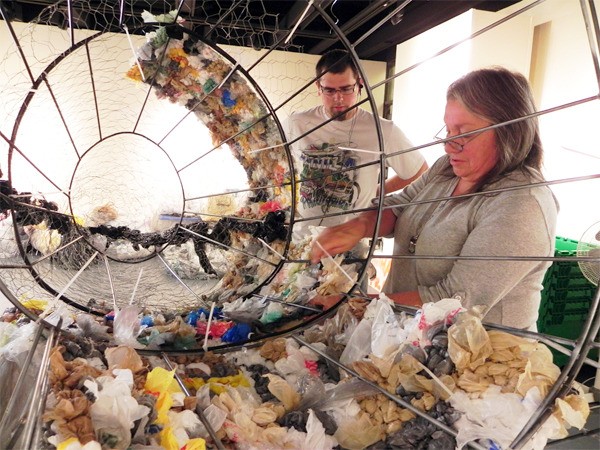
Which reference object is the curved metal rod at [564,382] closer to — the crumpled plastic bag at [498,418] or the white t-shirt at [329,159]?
the crumpled plastic bag at [498,418]

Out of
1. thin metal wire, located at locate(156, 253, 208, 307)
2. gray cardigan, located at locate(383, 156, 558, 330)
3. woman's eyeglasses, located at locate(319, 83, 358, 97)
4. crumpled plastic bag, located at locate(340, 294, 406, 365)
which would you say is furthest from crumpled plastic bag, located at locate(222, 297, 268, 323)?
woman's eyeglasses, located at locate(319, 83, 358, 97)

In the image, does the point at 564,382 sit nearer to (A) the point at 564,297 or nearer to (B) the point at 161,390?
(B) the point at 161,390

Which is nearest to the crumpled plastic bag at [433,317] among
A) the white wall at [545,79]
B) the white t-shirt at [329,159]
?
the white t-shirt at [329,159]

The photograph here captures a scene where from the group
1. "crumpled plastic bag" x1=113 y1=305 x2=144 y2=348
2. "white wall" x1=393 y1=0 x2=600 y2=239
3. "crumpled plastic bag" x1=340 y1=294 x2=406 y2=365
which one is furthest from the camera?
"white wall" x1=393 y1=0 x2=600 y2=239

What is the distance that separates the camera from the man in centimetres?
85

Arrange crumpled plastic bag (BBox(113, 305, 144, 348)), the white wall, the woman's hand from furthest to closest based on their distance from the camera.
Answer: the white wall < the woman's hand < crumpled plastic bag (BBox(113, 305, 144, 348))

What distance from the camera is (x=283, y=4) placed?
4.48 ft

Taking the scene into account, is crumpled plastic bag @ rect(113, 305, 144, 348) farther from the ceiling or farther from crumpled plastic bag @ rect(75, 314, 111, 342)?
the ceiling

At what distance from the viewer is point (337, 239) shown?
0.85 m

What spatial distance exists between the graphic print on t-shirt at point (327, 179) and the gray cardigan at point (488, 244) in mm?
167

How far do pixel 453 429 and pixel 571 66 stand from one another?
1.96m

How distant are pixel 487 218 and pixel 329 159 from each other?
0.96ft

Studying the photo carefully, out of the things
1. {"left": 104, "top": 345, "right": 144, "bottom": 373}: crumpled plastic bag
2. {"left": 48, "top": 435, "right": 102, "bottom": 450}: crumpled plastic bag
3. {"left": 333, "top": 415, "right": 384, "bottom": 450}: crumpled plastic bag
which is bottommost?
{"left": 333, "top": 415, "right": 384, "bottom": 450}: crumpled plastic bag

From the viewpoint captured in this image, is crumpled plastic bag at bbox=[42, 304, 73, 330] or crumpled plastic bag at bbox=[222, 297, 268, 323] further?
crumpled plastic bag at bbox=[222, 297, 268, 323]
